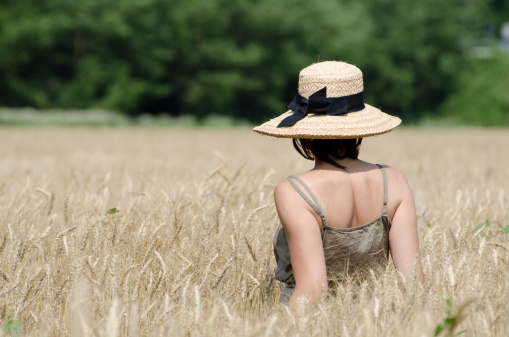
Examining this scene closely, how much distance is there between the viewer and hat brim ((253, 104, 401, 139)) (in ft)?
7.31

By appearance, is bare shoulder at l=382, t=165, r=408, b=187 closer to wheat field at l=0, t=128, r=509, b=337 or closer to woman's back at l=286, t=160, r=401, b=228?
woman's back at l=286, t=160, r=401, b=228

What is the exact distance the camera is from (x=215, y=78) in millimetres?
37438

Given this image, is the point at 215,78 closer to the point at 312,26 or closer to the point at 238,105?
the point at 238,105

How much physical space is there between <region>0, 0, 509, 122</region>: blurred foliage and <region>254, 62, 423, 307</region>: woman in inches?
1292

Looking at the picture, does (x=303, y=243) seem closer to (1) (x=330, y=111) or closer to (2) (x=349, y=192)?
(2) (x=349, y=192)

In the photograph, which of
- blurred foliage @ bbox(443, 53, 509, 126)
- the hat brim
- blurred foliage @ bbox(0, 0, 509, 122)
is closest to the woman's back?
the hat brim

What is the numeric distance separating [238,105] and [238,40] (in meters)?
4.03

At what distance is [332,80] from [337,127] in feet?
0.66

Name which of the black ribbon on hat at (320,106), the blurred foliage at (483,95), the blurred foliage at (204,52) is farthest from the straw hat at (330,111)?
the blurred foliage at (483,95)

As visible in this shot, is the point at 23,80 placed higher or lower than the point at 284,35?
lower

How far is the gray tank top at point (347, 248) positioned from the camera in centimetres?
229

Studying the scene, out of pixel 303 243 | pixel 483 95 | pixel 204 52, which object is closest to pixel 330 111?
pixel 303 243

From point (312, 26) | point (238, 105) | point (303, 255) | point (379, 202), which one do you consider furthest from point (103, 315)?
point (312, 26)

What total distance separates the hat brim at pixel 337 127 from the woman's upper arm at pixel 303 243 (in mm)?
199
